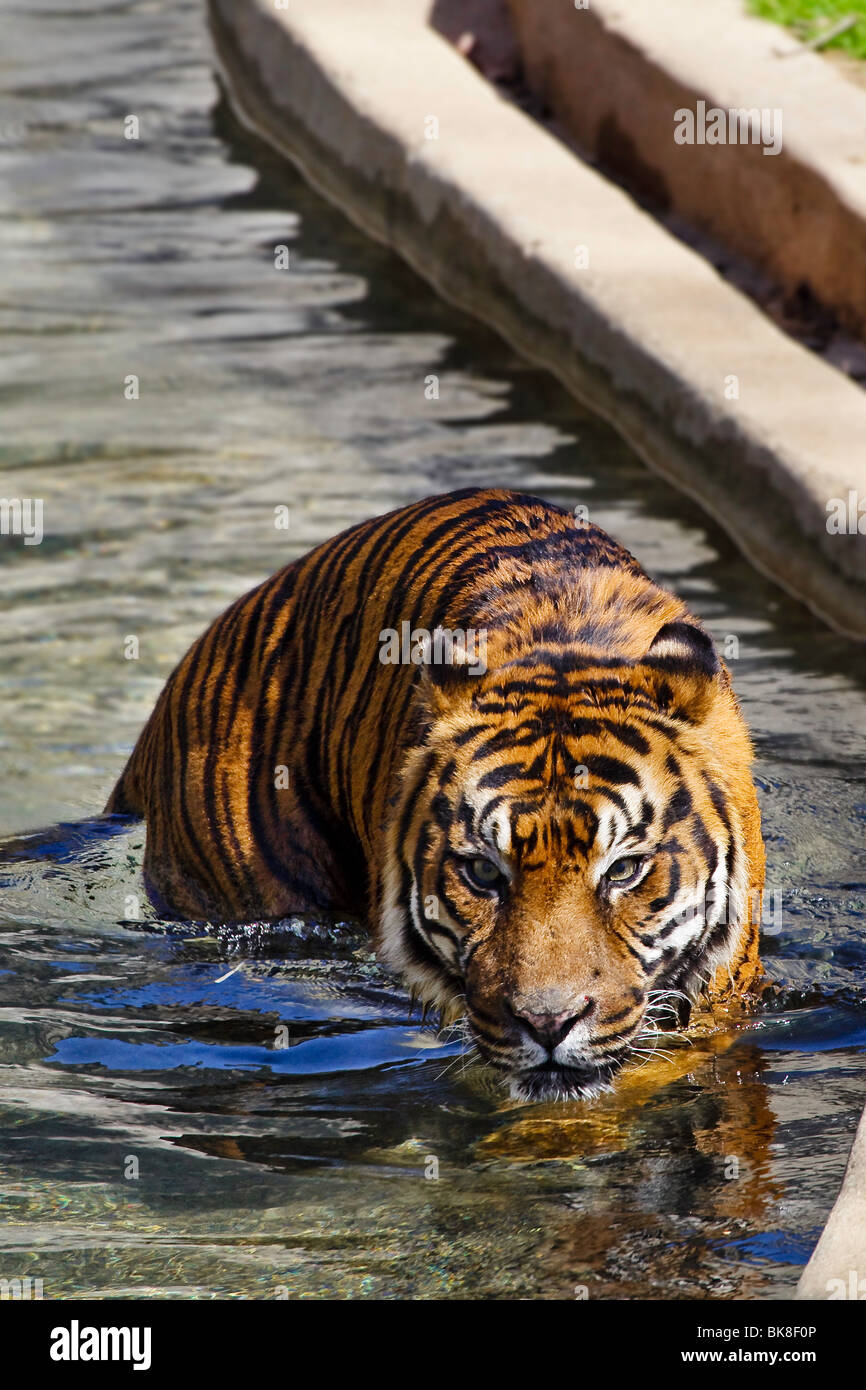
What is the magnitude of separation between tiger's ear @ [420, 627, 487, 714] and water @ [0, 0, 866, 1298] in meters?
0.73

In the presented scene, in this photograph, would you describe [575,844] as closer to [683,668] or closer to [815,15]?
[683,668]

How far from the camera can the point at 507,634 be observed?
3.38 metres

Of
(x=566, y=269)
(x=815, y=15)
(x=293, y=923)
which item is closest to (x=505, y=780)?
(x=293, y=923)

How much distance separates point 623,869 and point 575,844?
0.10m

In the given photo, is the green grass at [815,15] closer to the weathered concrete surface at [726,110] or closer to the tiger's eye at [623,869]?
the weathered concrete surface at [726,110]

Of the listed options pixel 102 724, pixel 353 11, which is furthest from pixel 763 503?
pixel 353 11

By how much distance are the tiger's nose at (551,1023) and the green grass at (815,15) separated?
612 cm

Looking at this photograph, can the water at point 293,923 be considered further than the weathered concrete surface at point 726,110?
No

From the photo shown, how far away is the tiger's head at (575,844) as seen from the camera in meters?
3.04

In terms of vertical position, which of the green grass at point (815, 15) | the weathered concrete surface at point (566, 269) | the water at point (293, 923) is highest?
the green grass at point (815, 15)

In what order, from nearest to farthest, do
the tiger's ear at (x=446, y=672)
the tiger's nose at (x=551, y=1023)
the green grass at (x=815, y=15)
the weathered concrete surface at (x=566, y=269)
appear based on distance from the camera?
the tiger's nose at (x=551, y=1023), the tiger's ear at (x=446, y=672), the weathered concrete surface at (x=566, y=269), the green grass at (x=815, y=15)

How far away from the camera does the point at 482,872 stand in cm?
313

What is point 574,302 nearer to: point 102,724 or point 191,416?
point 191,416

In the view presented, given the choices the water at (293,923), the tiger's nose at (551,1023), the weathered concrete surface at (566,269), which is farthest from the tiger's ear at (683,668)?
the weathered concrete surface at (566,269)
